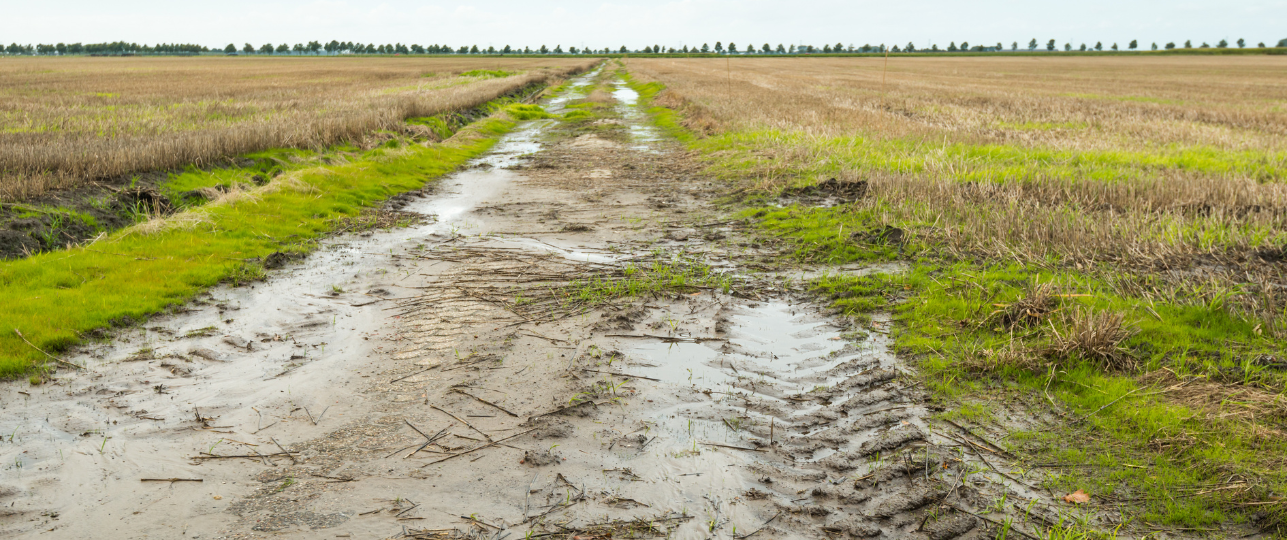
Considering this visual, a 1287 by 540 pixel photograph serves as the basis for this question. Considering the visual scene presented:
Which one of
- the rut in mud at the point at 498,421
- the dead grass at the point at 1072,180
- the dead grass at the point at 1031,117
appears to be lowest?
the rut in mud at the point at 498,421

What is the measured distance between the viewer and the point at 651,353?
20.9 feet

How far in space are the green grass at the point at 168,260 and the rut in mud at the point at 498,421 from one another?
1.44 feet

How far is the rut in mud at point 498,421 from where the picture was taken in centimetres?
402

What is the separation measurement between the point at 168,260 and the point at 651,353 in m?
6.50

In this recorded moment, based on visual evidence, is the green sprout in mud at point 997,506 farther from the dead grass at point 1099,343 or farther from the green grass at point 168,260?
the green grass at point 168,260

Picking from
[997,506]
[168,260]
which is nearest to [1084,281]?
[997,506]

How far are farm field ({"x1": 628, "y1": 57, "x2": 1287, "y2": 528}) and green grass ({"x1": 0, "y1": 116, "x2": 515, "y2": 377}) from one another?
7.15 metres

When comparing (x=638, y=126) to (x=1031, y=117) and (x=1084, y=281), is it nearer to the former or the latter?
(x=1031, y=117)

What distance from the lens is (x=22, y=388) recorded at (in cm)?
552

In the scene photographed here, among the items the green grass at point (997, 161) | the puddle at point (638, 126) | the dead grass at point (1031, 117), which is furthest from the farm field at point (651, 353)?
the puddle at point (638, 126)

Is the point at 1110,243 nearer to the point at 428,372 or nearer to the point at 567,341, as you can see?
the point at 567,341

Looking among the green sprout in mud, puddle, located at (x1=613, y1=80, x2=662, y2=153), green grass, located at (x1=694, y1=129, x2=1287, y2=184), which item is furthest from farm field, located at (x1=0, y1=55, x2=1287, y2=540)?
puddle, located at (x1=613, y1=80, x2=662, y2=153)

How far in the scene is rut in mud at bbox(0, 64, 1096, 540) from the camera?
402 cm

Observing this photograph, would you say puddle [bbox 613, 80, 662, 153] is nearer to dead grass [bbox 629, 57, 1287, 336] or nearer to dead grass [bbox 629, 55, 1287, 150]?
dead grass [bbox 629, 57, 1287, 336]
